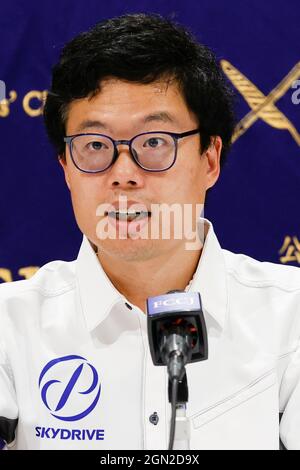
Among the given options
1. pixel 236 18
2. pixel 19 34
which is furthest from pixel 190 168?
pixel 19 34

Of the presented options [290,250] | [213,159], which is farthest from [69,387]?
[290,250]

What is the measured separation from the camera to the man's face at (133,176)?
1.56 meters

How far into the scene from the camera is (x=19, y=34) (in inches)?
82.9

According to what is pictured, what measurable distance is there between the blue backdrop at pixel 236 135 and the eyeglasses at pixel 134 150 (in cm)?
51

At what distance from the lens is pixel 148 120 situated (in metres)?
1.59

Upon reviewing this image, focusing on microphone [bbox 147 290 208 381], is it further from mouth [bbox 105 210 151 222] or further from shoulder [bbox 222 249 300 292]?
shoulder [bbox 222 249 300 292]

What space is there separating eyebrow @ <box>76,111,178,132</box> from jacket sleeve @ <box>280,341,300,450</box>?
23.2 inches

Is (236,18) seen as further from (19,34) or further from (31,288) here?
(31,288)

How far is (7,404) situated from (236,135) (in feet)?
3.26

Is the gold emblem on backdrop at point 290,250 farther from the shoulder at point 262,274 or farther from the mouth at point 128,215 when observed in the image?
the mouth at point 128,215

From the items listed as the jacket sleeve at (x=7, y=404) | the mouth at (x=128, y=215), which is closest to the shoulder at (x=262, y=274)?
the mouth at (x=128, y=215)

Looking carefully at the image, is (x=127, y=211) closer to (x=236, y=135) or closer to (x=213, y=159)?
(x=213, y=159)
